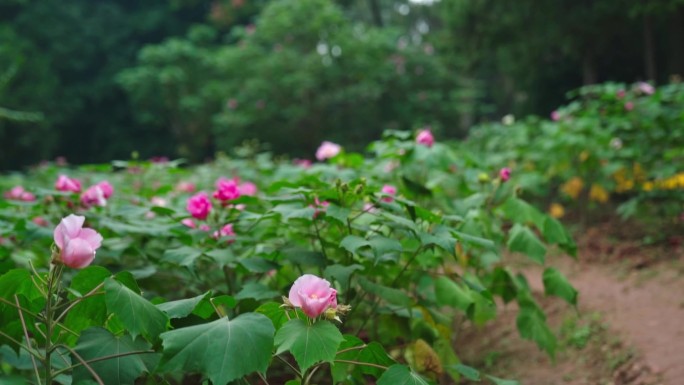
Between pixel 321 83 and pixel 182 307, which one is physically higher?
pixel 182 307

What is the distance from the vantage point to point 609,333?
2834mm

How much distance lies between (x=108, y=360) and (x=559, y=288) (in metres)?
1.51

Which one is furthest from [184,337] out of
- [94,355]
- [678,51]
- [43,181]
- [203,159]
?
[203,159]

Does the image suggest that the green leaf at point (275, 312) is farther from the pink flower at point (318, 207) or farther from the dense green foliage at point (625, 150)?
the dense green foliage at point (625, 150)

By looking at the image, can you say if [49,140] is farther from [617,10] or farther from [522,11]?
[617,10]

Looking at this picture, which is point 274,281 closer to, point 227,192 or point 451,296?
point 227,192

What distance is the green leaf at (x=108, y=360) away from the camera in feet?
3.36

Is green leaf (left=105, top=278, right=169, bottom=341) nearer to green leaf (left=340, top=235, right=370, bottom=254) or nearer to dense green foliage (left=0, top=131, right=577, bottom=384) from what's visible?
dense green foliage (left=0, top=131, right=577, bottom=384)

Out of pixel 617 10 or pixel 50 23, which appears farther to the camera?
pixel 50 23

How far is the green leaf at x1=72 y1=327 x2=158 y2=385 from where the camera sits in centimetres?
102

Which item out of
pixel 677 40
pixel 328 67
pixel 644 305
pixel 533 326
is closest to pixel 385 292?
pixel 533 326

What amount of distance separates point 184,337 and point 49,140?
17.1 metres

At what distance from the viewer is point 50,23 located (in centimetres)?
1666

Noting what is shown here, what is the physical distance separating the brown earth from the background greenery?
18.2 feet
